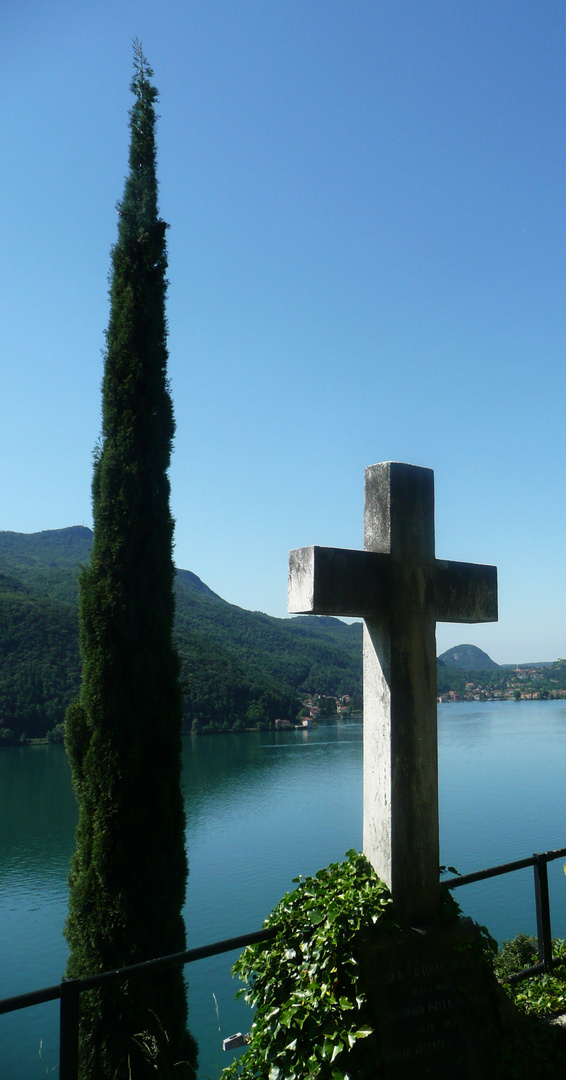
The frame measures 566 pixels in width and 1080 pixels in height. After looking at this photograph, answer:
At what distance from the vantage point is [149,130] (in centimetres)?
767

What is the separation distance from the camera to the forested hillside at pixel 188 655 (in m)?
45.7

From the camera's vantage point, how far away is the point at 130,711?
20.1ft

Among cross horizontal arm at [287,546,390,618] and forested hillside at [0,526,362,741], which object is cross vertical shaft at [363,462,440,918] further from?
forested hillside at [0,526,362,741]

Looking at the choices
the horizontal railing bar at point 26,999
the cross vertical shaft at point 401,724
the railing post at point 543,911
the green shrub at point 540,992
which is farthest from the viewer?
the railing post at point 543,911

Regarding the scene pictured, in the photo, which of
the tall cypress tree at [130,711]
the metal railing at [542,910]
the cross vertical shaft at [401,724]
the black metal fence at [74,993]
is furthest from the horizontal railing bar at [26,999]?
the tall cypress tree at [130,711]

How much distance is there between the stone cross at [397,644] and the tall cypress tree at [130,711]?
329 cm

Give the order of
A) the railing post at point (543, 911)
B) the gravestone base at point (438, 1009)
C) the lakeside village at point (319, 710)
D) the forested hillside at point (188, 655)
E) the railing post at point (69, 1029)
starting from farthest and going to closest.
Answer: the lakeside village at point (319, 710), the forested hillside at point (188, 655), the railing post at point (543, 911), the gravestone base at point (438, 1009), the railing post at point (69, 1029)

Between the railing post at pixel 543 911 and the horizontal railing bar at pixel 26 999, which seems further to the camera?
the railing post at pixel 543 911

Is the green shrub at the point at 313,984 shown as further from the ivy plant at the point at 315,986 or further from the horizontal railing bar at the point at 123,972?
the horizontal railing bar at the point at 123,972

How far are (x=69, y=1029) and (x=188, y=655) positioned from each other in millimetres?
65116

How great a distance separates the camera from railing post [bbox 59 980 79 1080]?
212 centimetres

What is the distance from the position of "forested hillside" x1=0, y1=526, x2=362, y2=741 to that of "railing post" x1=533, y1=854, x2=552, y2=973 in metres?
3.55

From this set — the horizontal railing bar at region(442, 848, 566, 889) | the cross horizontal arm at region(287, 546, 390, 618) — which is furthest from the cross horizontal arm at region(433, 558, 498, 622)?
the horizontal railing bar at region(442, 848, 566, 889)

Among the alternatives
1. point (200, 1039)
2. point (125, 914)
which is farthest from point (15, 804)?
point (125, 914)
